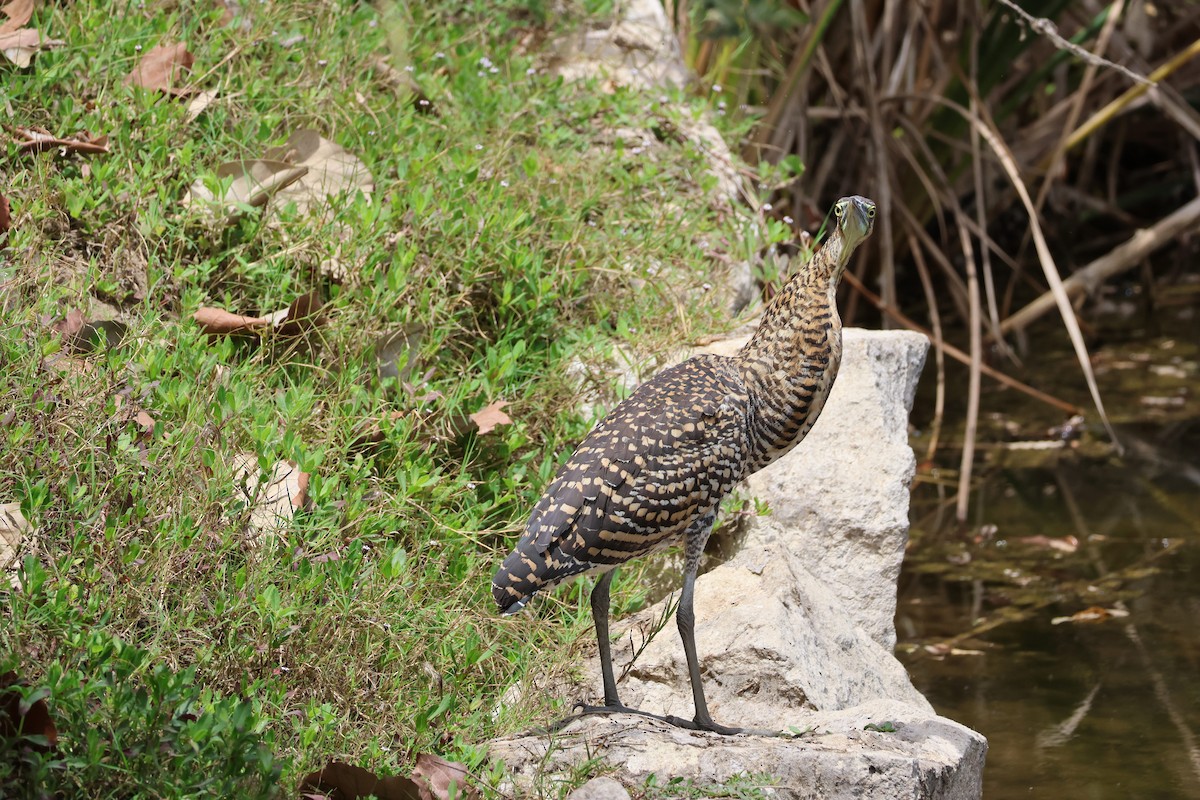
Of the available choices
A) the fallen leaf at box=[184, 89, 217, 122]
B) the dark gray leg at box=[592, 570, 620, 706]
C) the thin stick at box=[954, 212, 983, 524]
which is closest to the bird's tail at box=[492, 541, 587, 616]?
the dark gray leg at box=[592, 570, 620, 706]

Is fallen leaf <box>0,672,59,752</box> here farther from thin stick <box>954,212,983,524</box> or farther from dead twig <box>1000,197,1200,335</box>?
dead twig <box>1000,197,1200,335</box>

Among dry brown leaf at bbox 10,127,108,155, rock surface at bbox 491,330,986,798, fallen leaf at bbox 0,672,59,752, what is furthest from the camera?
dry brown leaf at bbox 10,127,108,155

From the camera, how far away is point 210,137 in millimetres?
5152

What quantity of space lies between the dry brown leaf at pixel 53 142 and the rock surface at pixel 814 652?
2.47 m

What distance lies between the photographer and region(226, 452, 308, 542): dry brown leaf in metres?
3.91

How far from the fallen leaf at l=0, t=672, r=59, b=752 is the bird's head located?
2.55 m

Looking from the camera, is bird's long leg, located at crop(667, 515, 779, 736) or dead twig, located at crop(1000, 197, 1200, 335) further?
dead twig, located at crop(1000, 197, 1200, 335)

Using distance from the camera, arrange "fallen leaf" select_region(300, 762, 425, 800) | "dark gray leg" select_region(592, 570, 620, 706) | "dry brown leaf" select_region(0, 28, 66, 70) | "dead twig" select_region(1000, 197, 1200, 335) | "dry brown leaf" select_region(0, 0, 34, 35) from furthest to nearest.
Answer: "dead twig" select_region(1000, 197, 1200, 335) < "dry brown leaf" select_region(0, 0, 34, 35) < "dry brown leaf" select_region(0, 28, 66, 70) < "dark gray leg" select_region(592, 570, 620, 706) < "fallen leaf" select_region(300, 762, 425, 800)

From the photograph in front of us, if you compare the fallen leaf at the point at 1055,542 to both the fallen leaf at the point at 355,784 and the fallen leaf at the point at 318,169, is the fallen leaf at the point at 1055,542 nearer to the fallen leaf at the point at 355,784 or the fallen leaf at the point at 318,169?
the fallen leaf at the point at 318,169

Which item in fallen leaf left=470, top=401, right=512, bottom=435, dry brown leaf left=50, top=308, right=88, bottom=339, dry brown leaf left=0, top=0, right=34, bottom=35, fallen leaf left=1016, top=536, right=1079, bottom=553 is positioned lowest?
fallen leaf left=1016, top=536, right=1079, bottom=553

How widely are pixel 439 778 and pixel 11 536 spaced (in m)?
1.37

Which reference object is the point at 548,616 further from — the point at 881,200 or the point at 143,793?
the point at 881,200

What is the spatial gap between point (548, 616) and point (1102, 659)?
244 cm

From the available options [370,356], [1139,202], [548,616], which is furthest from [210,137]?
[1139,202]
